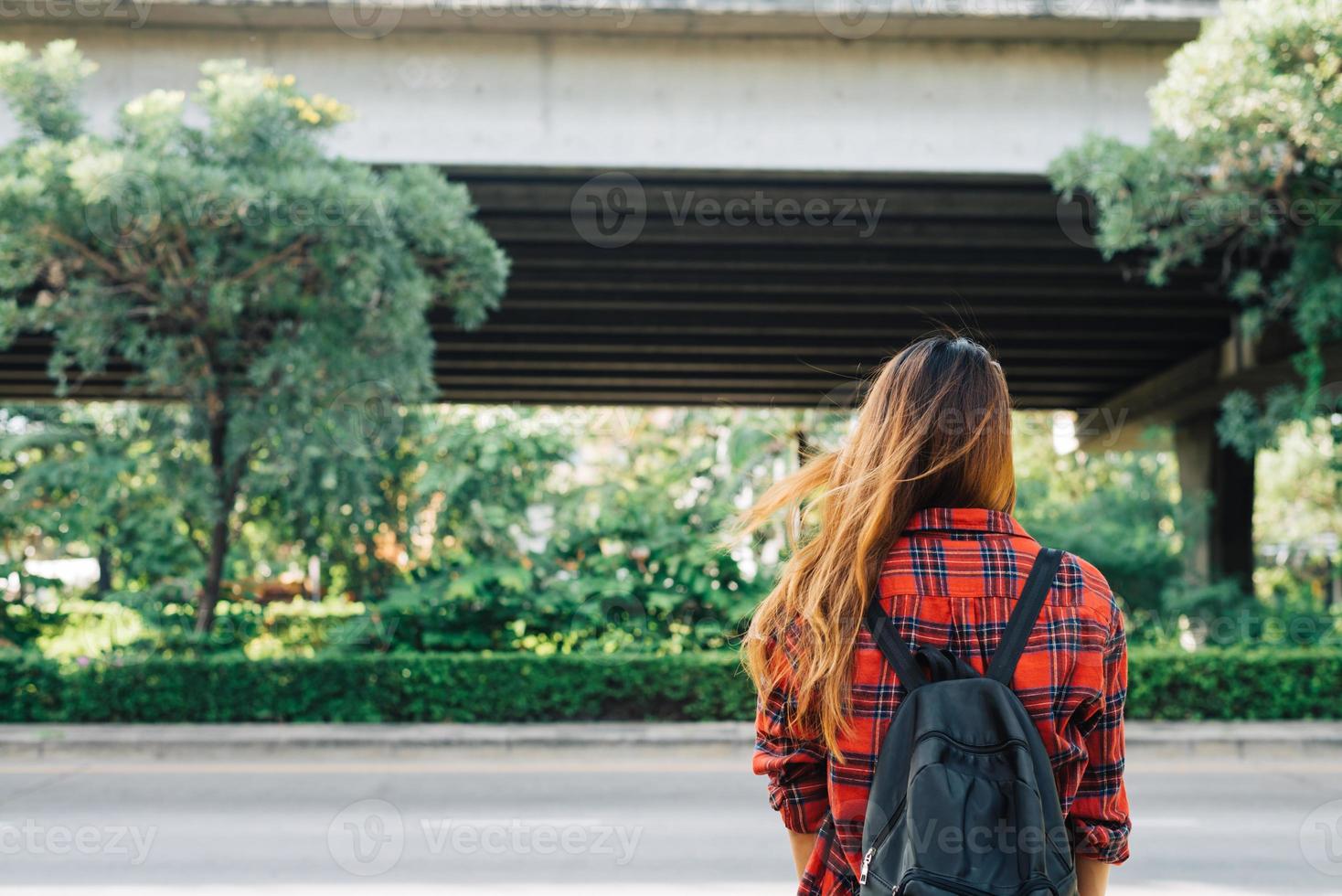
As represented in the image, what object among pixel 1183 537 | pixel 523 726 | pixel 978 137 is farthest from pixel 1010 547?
pixel 1183 537

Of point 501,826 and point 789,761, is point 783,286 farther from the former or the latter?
point 789,761

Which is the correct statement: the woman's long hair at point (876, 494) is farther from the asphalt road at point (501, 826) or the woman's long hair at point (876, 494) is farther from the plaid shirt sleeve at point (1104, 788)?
the asphalt road at point (501, 826)

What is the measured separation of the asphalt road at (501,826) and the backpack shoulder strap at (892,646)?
4271 millimetres

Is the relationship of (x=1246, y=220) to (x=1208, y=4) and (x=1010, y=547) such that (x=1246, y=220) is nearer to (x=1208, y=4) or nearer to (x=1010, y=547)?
(x=1208, y=4)

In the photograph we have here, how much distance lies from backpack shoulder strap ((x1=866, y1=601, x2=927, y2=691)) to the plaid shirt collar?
0.14m

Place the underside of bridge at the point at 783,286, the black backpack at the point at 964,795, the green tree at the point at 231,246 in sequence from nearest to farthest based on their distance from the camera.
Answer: the black backpack at the point at 964,795
the green tree at the point at 231,246
the underside of bridge at the point at 783,286

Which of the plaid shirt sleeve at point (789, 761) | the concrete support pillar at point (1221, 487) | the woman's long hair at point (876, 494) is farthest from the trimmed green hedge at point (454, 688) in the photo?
the concrete support pillar at point (1221, 487)

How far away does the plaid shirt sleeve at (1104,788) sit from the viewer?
1834 millimetres

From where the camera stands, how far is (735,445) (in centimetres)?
1326

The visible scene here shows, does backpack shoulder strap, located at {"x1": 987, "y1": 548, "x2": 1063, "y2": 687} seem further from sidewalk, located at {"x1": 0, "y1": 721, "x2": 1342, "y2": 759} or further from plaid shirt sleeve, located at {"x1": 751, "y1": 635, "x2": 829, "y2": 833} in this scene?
sidewalk, located at {"x1": 0, "y1": 721, "x2": 1342, "y2": 759}

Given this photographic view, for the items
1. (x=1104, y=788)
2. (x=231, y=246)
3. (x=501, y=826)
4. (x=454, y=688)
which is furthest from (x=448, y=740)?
(x=1104, y=788)

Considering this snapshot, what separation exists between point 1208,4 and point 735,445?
667 centimetres

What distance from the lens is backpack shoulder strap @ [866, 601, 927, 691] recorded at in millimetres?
1722

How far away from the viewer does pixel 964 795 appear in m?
1.58
